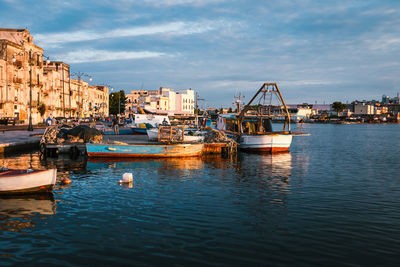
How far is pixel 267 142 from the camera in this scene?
39344mm

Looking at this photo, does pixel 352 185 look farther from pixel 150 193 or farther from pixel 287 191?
pixel 150 193

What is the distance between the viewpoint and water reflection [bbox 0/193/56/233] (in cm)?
1247

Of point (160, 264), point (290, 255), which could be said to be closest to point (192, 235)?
point (160, 264)

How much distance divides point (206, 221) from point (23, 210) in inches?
312

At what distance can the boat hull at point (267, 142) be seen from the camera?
3928 cm

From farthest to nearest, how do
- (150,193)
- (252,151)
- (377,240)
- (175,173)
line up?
(252,151)
(175,173)
(150,193)
(377,240)

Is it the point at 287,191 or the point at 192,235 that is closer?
the point at 192,235

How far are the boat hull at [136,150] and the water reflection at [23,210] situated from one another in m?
13.6

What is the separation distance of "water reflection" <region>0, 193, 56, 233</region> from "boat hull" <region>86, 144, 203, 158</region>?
1359 cm

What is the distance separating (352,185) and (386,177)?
4.99 metres

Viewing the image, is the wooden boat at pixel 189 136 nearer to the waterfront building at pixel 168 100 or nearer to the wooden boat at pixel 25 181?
the wooden boat at pixel 25 181

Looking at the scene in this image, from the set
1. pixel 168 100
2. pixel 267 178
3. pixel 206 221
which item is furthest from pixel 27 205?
pixel 168 100

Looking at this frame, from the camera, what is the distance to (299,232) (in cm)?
1199

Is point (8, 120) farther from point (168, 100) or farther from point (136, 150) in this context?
point (168, 100)
